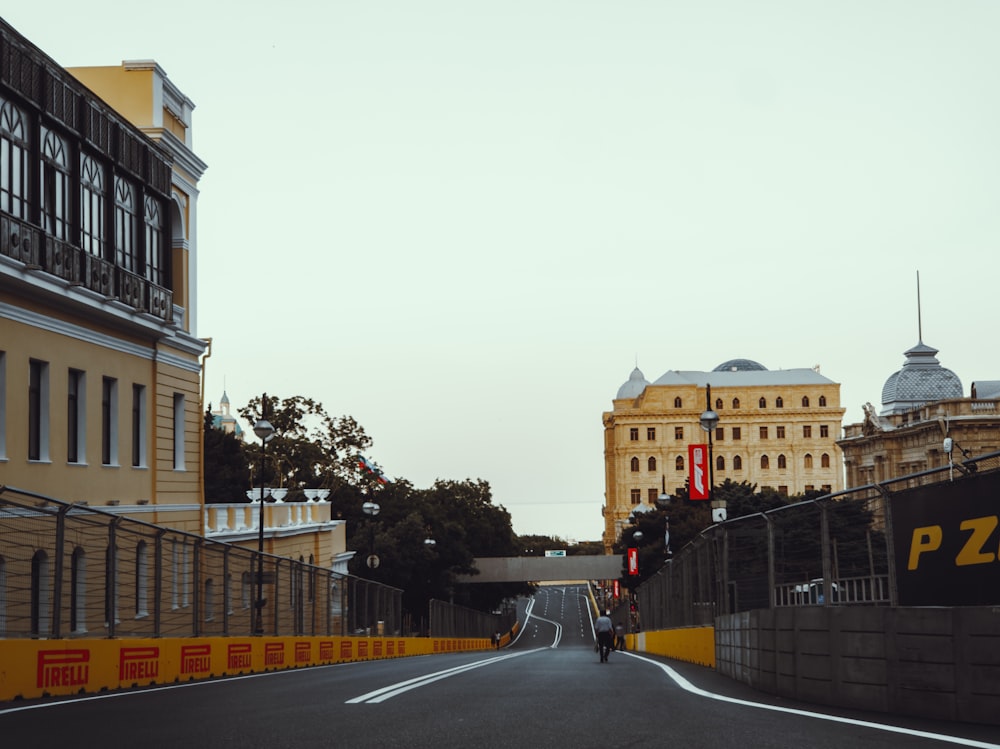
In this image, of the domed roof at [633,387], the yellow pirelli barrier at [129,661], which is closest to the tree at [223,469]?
the yellow pirelli barrier at [129,661]

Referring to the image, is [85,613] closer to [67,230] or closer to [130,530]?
[130,530]

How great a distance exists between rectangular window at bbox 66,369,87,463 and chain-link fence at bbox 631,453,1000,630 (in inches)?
685

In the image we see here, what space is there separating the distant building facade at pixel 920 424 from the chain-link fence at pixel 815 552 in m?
76.1

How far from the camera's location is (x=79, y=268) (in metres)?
31.8

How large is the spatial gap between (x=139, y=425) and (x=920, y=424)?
74.7 meters

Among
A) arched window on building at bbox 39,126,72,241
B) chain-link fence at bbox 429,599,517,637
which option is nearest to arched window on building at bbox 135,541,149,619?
arched window on building at bbox 39,126,72,241

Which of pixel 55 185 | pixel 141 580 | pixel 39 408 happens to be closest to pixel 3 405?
pixel 39 408

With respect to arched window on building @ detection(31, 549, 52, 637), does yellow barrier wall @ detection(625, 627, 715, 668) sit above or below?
below

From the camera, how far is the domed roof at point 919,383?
109688 mm

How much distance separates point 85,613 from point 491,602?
362 ft

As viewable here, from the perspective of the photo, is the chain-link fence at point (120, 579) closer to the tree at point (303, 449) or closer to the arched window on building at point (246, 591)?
the arched window on building at point (246, 591)

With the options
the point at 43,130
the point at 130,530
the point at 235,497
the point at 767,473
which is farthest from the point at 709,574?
the point at 767,473

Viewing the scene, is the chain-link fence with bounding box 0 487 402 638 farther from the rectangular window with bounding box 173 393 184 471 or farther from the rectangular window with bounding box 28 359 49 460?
the rectangular window with bounding box 173 393 184 471

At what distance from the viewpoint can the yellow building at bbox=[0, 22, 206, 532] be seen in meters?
29.4
